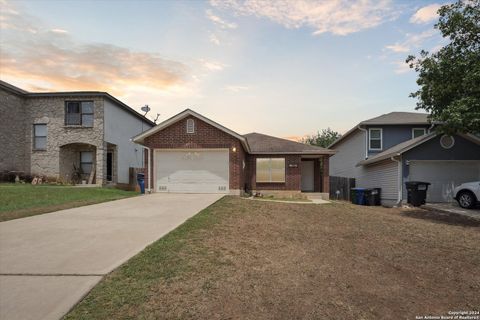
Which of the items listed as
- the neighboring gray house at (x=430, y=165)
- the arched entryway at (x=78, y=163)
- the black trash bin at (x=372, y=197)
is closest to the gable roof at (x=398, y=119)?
the neighboring gray house at (x=430, y=165)

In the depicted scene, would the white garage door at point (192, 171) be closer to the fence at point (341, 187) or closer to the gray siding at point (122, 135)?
the gray siding at point (122, 135)

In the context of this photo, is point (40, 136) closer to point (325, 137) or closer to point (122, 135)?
point (122, 135)

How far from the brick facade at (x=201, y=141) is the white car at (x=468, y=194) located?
11100 mm

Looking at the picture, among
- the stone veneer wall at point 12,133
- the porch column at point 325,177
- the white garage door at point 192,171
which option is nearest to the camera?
the white garage door at point 192,171

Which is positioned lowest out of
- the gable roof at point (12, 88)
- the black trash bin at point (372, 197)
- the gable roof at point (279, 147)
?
the black trash bin at point (372, 197)

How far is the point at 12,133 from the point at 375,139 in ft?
82.8

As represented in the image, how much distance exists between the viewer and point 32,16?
11781 millimetres

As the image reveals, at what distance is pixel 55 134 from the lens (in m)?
21.5

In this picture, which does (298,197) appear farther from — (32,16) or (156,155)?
(32,16)

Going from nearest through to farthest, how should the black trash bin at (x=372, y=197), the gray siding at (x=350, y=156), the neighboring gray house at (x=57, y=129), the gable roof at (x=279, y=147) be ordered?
the black trash bin at (x=372, y=197), the gable roof at (x=279, y=147), the neighboring gray house at (x=57, y=129), the gray siding at (x=350, y=156)

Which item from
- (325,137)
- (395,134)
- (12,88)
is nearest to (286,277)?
(395,134)

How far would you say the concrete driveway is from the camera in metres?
3.84

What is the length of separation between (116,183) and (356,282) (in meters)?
21.4

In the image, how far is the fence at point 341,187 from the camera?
79.9ft
